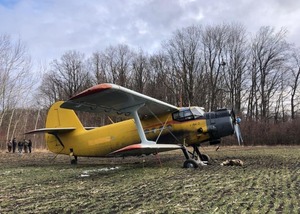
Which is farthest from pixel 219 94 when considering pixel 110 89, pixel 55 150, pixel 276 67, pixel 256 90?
pixel 110 89

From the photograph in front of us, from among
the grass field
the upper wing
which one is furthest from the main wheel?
the grass field

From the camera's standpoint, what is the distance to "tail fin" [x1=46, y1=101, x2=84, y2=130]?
15664mm

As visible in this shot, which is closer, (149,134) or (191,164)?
(191,164)

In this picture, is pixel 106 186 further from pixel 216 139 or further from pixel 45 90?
pixel 45 90

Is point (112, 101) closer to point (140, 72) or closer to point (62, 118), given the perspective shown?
point (62, 118)

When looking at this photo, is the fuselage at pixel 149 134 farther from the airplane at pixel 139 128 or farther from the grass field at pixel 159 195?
the grass field at pixel 159 195

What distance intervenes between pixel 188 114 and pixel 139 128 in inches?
104

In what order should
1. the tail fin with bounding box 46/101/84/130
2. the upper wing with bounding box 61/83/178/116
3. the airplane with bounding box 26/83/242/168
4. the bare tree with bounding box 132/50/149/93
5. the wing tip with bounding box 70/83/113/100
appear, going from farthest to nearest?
the bare tree with bounding box 132/50/149/93 < the tail fin with bounding box 46/101/84/130 < the airplane with bounding box 26/83/242/168 < the upper wing with bounding box 61/83/178/116 < the wing tip with bounding box 70/83/113/100

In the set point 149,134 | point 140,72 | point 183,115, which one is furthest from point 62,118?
point 140,72

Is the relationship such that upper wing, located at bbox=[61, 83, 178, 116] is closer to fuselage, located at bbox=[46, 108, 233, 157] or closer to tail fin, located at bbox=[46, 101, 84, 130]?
fuselage, located at bbox=[46, 108, 233, 157]

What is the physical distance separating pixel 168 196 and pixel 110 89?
4734 mm

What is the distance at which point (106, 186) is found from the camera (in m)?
8.11

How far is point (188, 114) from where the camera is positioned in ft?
44.9

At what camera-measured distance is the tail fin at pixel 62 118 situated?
15664 mm
